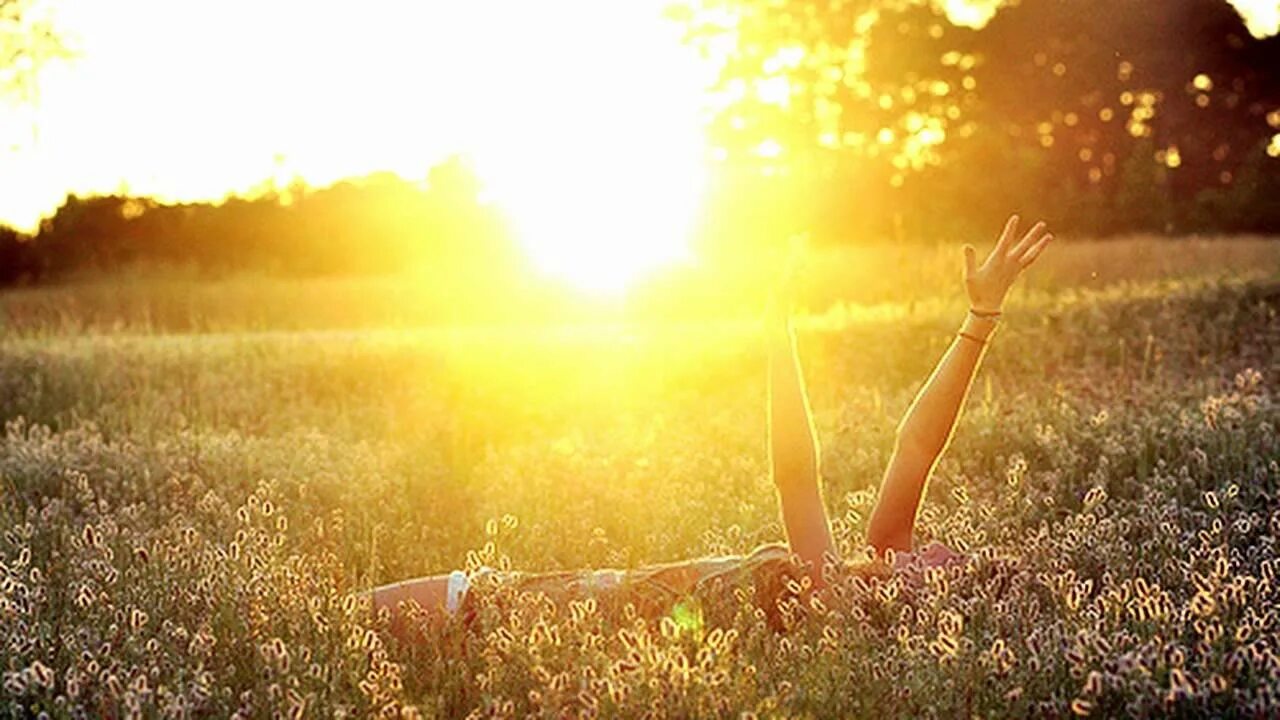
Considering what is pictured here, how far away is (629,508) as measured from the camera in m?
6.93

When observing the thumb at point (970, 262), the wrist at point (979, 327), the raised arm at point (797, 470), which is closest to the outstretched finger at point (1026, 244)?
the thumb at point (970, 262)

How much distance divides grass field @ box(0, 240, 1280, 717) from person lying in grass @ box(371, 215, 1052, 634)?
10 cm

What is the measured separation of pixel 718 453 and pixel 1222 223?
32.1 m

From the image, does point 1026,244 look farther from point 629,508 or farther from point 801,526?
point 629,508

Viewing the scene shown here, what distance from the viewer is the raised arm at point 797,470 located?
413cm

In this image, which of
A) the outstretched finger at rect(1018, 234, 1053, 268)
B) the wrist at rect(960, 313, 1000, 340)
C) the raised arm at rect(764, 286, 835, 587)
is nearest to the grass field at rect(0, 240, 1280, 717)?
the raised arm at rect(764, 286, 835, 587)

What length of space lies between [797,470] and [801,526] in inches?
7.2

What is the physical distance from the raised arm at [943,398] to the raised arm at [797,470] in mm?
242

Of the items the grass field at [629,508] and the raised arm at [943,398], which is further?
the raised arm at [943,398]

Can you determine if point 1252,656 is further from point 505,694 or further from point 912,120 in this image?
point 912,120

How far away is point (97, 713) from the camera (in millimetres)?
3246

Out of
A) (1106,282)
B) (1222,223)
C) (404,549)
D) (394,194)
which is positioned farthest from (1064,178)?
(404,549)

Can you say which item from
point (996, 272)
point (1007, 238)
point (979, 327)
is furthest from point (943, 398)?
point (1007, 238)

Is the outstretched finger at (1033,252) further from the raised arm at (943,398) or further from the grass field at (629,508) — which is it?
the grass field at (629,508)
